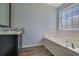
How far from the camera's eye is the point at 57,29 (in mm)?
1633

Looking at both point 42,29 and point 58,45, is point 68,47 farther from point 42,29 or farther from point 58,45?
point 42,29

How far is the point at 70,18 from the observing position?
1.62m

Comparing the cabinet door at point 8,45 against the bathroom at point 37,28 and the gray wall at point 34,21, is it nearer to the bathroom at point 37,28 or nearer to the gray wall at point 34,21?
the bathroom at point 37,28

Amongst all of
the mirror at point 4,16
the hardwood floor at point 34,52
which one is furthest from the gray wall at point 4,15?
the hardwood floor at point 34,52

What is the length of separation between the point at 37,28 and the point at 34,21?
117 mm

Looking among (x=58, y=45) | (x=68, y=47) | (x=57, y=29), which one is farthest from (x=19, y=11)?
(x=68, y=47)

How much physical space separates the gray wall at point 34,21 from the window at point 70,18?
4.9 inches

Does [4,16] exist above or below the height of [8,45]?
above

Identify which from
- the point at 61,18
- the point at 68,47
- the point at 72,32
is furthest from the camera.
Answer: the point at 61,18

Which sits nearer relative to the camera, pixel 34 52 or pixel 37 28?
pixel 34 52

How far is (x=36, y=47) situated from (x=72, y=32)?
0.56 metres

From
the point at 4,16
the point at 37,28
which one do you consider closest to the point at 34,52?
the point at 37,28

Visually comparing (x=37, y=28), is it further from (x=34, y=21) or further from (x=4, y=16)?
(x=4, y=16)

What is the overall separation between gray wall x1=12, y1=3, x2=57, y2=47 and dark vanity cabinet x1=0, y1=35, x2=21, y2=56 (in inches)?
5.9
